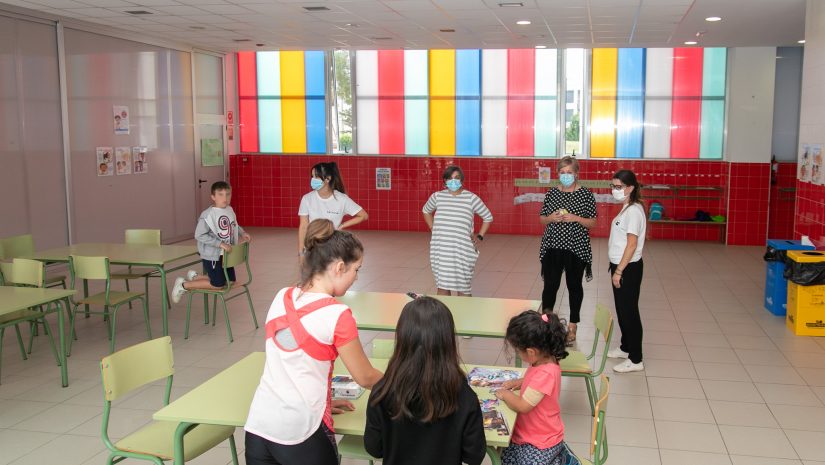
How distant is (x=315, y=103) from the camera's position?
1409cm

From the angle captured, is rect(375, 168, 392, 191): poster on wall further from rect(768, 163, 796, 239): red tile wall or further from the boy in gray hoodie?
the boy in gray hoodie

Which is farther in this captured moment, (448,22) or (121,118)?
(121,118)

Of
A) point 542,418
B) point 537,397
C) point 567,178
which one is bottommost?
point 542,418

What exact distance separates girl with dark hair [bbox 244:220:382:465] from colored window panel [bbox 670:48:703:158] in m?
11.2

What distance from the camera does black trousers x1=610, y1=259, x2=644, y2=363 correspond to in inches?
225

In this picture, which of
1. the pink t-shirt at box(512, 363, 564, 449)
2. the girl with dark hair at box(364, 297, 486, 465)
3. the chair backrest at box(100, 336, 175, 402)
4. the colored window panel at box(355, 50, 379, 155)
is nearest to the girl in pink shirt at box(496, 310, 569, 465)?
the pink t-shirt at box(512, 363, 564, 449)

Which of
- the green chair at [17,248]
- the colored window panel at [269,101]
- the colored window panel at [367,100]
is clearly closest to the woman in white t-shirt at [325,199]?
the green chair at [17,248]

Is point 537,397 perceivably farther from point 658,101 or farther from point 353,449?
point 658,101

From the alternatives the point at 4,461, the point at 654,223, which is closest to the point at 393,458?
the point at 4,461

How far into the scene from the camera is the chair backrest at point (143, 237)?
7.68 m

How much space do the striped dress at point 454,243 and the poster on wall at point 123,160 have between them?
633 centimetres

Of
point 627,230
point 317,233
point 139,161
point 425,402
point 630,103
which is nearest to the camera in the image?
point 425,402

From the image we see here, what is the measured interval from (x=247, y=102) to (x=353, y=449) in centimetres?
1202

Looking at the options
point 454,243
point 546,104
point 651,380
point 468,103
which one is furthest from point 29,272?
point 546,104
